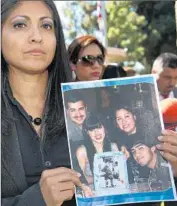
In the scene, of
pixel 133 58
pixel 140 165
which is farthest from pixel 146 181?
pixel 133 58

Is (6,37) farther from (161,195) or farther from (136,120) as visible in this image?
(161,195)

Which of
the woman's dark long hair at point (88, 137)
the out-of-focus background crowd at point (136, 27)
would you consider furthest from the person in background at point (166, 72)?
the out-of-focus background crowd at point (136, 27)

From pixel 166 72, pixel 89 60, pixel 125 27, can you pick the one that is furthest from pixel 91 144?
pixel 125 27

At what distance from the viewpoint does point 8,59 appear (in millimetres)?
1571

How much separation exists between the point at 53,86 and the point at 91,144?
35cm

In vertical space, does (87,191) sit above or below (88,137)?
below

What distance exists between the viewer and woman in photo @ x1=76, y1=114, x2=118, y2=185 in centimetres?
141

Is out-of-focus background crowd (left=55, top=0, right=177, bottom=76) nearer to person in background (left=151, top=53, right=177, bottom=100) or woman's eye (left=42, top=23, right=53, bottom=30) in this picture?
person in background (left=151, top=53, right=177, bottom=100)

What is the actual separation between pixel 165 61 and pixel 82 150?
3337mm

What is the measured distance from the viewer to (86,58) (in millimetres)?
3467

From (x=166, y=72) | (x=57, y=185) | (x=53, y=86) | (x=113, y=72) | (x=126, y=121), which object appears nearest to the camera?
(x=57, y=185)

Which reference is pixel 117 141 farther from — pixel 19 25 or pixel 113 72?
pixel 113 72

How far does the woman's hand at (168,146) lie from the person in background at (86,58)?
1.95m

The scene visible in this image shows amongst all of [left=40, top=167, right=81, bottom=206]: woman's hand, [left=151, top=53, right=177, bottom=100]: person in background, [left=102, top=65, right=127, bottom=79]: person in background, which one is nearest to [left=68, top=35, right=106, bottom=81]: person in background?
[left=102, top=65, right=127, bottom=79]: person in background
